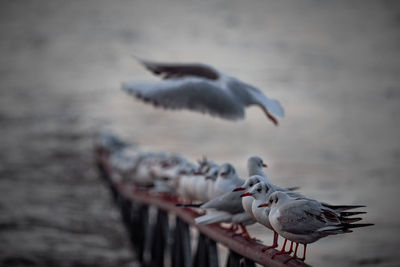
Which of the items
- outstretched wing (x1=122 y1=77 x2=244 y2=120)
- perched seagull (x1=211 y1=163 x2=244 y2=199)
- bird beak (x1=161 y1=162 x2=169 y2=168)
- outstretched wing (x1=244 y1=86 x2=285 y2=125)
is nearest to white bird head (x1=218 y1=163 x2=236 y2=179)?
perched seagull (x1=211 y1=163 x2=244 y2=199)

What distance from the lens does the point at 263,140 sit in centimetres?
1309

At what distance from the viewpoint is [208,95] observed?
4.47 metres

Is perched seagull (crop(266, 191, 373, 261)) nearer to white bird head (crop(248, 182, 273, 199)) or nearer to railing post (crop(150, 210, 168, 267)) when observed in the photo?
white bird head (crop(248, 182, 273, 199))

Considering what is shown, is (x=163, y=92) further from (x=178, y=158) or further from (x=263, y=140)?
(x=263, y=140)

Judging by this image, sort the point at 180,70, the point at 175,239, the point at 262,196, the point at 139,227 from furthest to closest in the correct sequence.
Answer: the point at 139,227 → the point at 175,239 → the point at 180,70 → the point at 262,196

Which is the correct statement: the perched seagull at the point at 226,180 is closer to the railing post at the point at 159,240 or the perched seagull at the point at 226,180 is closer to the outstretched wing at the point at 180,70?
the outstretched wing at the point at 180,70

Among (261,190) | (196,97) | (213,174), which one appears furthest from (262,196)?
(196,97)

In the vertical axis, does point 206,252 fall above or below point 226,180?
below

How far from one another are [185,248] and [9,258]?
10.1 feet

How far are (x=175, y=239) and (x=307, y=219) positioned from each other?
8.48ft

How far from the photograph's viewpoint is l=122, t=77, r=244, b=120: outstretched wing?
14.7ft

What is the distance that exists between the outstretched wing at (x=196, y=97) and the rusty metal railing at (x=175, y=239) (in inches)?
31.2

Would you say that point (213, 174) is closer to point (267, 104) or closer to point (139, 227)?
point (267, 104)

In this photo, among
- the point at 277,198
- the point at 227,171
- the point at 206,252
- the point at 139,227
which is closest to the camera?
the point at 277,198
